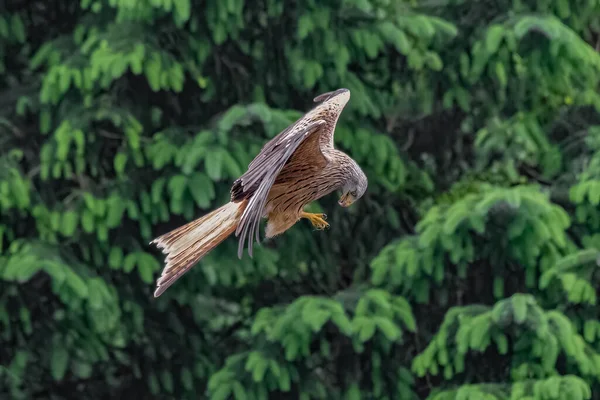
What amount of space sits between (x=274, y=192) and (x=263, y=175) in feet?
2.42

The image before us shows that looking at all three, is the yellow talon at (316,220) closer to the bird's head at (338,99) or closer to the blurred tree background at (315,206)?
the bird's head at (338,99)

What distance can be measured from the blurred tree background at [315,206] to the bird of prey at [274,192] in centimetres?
202

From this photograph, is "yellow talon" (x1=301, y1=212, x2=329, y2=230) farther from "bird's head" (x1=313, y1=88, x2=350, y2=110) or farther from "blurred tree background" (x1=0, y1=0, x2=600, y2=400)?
"blurred tree background" (x1=0, y1=0, x2=600, y2=400)

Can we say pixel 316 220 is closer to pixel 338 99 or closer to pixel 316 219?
pixel 316 219

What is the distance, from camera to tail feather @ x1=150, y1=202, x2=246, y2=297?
5.46 metres

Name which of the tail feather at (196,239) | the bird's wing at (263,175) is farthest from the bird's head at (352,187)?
the tail feather at (196,239)

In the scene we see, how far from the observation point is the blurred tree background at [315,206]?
331 inches

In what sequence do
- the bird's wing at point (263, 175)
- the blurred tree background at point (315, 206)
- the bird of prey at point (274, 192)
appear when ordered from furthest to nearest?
the blurred tree background at point (315, 206), the bird of prey at point (274, 192), the bird's wing at point (263, 175)

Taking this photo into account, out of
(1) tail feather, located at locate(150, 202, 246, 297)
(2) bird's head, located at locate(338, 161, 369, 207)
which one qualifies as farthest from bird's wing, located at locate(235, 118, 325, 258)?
(2) bird's head, located at locate(338, 161, 369, 207)

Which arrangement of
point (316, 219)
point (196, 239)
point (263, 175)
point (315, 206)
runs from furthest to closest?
point (315, 206) < point (316, 219) < point (196, 239) < point (263, 175)

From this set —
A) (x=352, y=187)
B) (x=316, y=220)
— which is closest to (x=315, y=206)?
(x=316, y=220)

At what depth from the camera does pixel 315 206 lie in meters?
9.02

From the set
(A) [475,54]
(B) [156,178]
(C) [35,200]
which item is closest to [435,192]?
(A) [475,54]

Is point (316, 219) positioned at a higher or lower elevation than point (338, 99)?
lower
